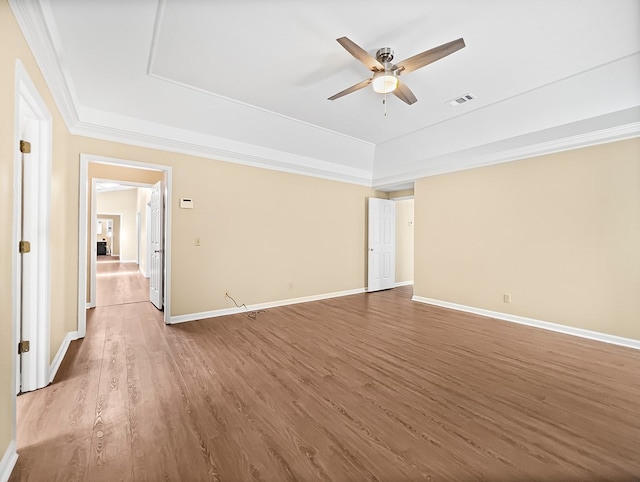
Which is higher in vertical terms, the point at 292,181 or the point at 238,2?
the point at 238,2

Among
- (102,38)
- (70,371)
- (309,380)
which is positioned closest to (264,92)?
(102,38)

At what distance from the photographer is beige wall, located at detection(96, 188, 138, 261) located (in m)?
12.8

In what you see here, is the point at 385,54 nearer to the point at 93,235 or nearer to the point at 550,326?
the point at 550,326

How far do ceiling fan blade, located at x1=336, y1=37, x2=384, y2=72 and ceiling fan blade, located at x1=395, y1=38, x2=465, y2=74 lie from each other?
207 mm

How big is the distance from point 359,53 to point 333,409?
295 cm

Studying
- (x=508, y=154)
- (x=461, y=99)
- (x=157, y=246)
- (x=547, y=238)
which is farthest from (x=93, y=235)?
(x=547, y=238)

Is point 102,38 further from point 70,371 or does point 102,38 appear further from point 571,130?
point 571,130

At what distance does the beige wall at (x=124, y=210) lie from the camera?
12.8m

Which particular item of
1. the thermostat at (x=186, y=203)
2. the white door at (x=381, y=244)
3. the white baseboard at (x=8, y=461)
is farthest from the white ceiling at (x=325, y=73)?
the white baseboard at (x=8, y=461)

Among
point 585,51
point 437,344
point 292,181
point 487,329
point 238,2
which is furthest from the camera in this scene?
point 292,181

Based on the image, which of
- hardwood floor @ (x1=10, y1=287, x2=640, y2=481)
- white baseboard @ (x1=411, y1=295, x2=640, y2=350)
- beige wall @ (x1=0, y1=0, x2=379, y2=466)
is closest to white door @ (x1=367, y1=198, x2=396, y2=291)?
beige wall @ (x1=0, y1=0, x2=379, y2=466)

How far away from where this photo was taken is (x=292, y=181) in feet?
17.8

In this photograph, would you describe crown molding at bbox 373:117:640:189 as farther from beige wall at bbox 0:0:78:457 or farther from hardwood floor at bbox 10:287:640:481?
beige wall at bbox 0:0:78:457

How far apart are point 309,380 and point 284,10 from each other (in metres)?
3.22
